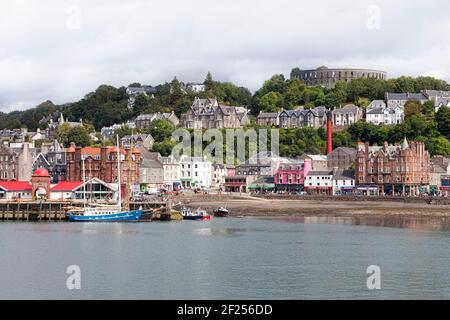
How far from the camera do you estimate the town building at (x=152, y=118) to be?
14077cm

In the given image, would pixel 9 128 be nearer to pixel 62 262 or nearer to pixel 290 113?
pixel 290 113

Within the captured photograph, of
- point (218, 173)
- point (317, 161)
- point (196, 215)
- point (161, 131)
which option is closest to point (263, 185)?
point (317, 161)

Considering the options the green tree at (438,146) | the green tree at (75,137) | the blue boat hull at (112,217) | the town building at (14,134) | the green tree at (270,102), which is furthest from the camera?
the town building at (14,134)

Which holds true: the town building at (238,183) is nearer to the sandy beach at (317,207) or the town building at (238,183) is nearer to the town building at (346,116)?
the sandy beach at (317,207)

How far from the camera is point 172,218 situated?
7706cm

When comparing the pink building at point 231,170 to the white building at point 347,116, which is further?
the white building at point 347,116

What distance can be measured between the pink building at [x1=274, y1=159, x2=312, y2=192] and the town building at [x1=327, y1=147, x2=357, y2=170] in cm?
439

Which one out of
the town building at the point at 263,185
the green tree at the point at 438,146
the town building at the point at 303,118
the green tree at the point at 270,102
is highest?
the green tree at the point at 270,102

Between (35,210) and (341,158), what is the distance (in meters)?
45.8

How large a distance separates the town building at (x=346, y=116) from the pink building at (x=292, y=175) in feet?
76.2

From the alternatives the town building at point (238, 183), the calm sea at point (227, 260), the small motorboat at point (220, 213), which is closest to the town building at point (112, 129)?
the town building at point (238, 183)

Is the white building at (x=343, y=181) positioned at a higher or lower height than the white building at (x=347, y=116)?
lower

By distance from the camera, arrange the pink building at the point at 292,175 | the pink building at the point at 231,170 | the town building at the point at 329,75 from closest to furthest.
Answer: the pink building at the point at 292,175
the pink building at the point at 231,170
the town building at the point at 329,75
